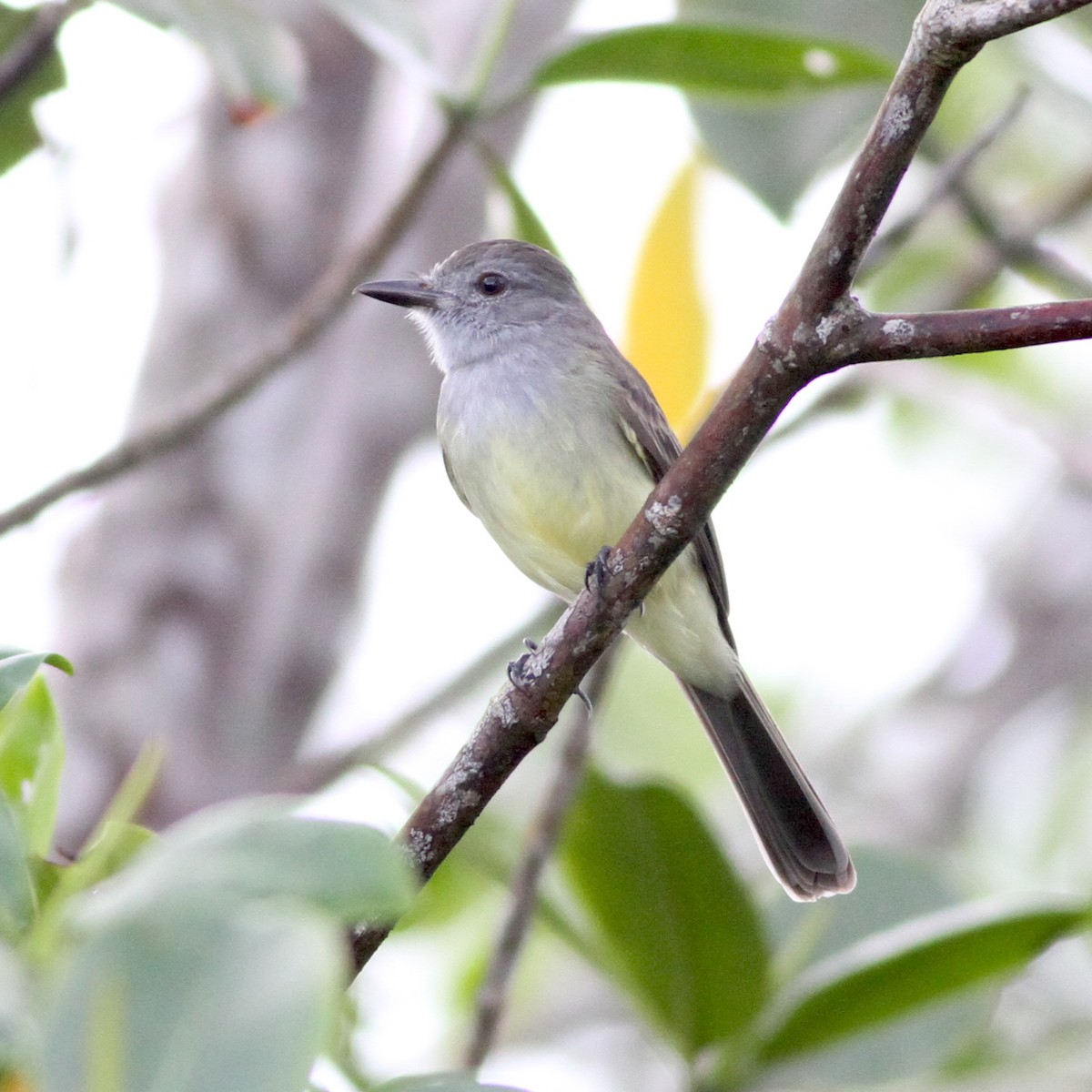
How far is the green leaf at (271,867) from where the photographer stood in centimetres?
115

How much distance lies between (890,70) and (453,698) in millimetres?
1807

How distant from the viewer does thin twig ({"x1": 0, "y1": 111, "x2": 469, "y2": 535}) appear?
3.29m

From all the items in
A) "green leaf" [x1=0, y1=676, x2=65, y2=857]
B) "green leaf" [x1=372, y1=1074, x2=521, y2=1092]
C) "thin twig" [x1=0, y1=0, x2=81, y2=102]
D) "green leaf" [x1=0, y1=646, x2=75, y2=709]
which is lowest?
"green leaf" [x1=372, y1=1074, x2=521, y2=1092]

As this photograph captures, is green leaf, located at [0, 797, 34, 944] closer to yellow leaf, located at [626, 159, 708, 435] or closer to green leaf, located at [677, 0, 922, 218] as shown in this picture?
green leaf, located at [677, 0, 922, 218]

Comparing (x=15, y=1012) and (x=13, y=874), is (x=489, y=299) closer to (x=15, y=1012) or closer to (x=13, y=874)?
(x=13, y=874)

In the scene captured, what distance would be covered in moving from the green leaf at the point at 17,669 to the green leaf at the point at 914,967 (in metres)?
1.63

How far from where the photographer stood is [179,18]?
311cm

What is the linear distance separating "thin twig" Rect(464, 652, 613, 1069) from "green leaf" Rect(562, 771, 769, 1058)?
169mm

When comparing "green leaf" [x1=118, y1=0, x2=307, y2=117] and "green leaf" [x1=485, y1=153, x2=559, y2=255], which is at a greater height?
"green leaf" [x1=118, y1=0, x2=307, y2=117]

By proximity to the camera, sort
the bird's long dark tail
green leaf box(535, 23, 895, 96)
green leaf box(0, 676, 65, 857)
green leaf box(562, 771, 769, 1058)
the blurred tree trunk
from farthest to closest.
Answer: the blurred tree trunk, the bird's long dark tail, green leaf box(535, 23, 895, 96), green leaf box(562, 771, 769, 1058), green leaf box(0, 676, 65, 857)

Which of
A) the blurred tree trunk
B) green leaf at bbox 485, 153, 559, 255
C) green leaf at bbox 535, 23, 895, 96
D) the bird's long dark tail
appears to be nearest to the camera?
green leaf at bbox 535, 23, 895, 96

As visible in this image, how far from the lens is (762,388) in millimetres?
1960

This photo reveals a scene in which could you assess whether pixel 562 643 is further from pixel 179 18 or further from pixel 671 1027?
pixel 179 18

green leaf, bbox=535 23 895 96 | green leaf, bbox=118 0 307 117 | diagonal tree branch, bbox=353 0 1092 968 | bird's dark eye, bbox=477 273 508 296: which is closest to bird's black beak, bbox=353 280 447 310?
bird's dark eye, bbox=477 273 508 296
